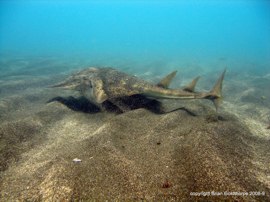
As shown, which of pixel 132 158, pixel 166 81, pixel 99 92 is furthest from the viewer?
pixel 166 81

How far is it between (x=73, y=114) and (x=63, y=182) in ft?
12.8

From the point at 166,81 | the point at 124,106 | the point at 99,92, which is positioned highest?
the point at 166,81

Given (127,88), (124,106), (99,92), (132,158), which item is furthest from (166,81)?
(132,158)

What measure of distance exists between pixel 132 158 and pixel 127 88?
3.38 metres

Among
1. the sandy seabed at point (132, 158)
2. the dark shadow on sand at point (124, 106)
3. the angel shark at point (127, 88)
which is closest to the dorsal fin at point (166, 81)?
the angel shark at point (127, 88)

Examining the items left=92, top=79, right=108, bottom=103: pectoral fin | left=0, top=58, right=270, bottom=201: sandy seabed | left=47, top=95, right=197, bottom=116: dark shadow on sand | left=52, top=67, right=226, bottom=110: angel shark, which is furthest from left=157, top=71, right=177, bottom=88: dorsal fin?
left=92, top=79, right=108, bottom=103: pectoral fin

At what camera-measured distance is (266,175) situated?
393cm

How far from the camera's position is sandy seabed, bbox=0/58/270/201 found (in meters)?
3.31

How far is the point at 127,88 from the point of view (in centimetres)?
718

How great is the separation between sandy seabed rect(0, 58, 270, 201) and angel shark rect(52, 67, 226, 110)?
0.65 metres

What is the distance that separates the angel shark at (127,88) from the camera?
6.88m

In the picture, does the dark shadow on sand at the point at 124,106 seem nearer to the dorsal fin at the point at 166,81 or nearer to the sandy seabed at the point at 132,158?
the sandy seabed at the point at 132,158

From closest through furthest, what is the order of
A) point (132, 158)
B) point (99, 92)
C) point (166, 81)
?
point (132, 158), point (99, 92), point (166, 81)

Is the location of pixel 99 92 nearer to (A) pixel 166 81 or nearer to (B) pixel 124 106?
(B) pixel 124 106
